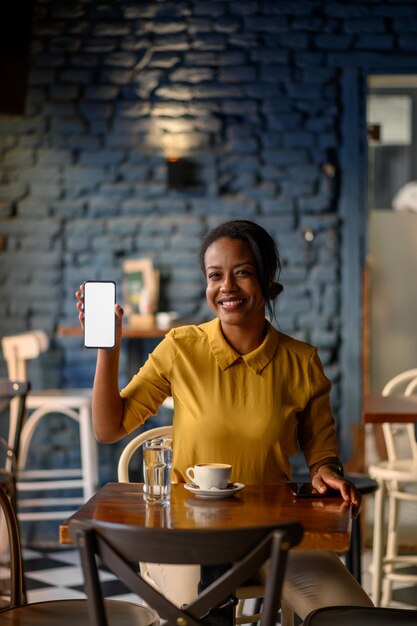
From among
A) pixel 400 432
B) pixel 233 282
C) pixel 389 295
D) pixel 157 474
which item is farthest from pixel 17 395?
pixel 389 295

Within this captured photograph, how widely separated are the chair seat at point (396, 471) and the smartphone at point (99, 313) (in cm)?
198

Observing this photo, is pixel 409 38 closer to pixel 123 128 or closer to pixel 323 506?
pixel 123 128

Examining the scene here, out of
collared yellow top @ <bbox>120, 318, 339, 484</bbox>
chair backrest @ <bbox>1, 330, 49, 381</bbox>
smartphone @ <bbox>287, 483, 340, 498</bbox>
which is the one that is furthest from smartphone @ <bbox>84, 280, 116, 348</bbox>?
chair backrest @ <bbox>1, 330, 49, 381</bbox>

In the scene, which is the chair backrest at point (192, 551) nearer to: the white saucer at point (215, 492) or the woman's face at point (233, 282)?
the white saucer at point (215, 492)

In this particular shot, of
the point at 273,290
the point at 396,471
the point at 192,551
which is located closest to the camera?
the point at 192,551

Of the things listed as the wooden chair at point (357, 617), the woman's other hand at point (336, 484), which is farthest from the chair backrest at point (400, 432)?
the wooden chair at point (357, 617)

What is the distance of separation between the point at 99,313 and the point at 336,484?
0.63m

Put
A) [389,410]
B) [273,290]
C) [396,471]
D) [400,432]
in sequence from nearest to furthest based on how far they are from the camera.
Result: [273,290] → [389,410] → [396,471] → [400,432]

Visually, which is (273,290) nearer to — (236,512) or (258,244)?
(258,244)

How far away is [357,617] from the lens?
2.07 meters

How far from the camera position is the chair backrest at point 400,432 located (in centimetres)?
418

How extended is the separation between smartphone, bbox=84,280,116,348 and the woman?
0.8 inches

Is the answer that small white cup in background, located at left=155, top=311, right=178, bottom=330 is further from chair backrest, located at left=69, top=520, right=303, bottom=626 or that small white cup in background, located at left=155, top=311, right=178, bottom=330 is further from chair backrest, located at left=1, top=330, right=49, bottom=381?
chair backrest, located at left=69, top=520, right=303, bottom=626

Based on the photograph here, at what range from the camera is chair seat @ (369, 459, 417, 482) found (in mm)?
3883
